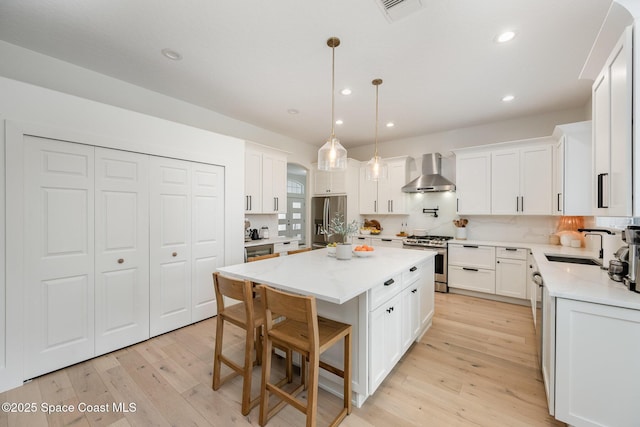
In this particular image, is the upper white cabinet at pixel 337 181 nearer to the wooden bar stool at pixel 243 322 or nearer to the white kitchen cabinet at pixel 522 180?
the white kitchen cabinet at pixel 522 180

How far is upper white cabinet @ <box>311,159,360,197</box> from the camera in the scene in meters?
5.44

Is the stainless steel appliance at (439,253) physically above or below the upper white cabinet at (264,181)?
below

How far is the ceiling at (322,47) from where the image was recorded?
6.40 feet

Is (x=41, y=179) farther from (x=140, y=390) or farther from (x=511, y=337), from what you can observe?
(x=511, y=337)

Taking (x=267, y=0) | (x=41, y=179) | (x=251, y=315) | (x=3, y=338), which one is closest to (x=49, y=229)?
(x=41, y=179)

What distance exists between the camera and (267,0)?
1868 mm

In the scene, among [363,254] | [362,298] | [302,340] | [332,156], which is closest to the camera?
[302,340]

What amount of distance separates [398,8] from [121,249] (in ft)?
10.6

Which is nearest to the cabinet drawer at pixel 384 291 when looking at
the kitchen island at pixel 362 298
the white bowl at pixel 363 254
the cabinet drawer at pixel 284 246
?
the kitchen island at pixel 362 298

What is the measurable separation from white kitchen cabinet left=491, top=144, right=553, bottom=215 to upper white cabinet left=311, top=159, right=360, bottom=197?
2498 millimetres

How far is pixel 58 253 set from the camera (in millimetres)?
2223

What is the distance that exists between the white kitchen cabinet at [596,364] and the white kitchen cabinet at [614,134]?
1.91ft

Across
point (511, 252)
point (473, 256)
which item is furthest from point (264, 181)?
point (511, 252)

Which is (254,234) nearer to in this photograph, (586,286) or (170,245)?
(170,245)
